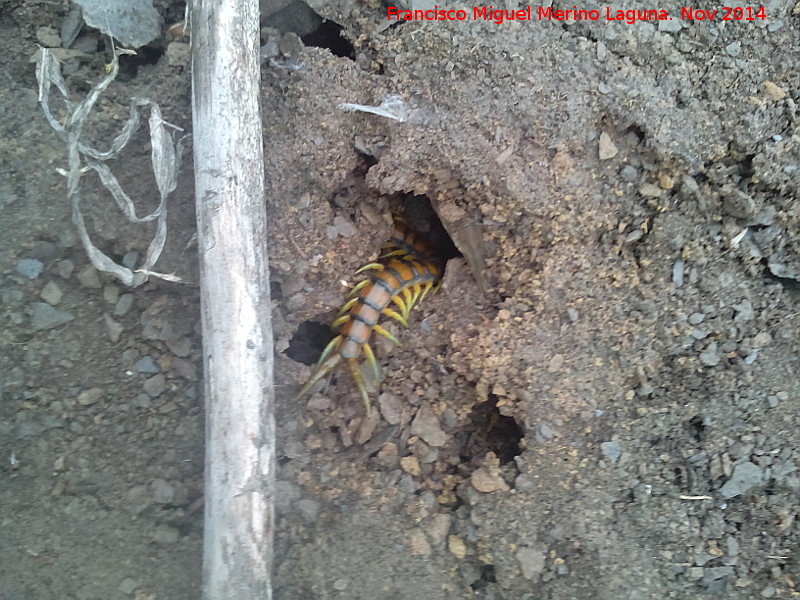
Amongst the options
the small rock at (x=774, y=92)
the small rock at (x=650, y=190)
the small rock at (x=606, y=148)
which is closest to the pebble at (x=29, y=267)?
the small rock at (x=606, y=148)

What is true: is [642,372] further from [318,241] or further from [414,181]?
[318,241]

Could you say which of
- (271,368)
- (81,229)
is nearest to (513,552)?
(271,368)

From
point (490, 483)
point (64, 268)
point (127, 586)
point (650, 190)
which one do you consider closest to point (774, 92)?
point (650, 190)

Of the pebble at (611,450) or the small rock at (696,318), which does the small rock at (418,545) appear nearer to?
the pebble at (611,450)

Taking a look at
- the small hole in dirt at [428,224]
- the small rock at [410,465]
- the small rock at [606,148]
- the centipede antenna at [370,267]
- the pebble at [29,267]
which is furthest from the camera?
the small hole in dirt at [428,224]

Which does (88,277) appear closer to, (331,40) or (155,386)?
(155,386)
